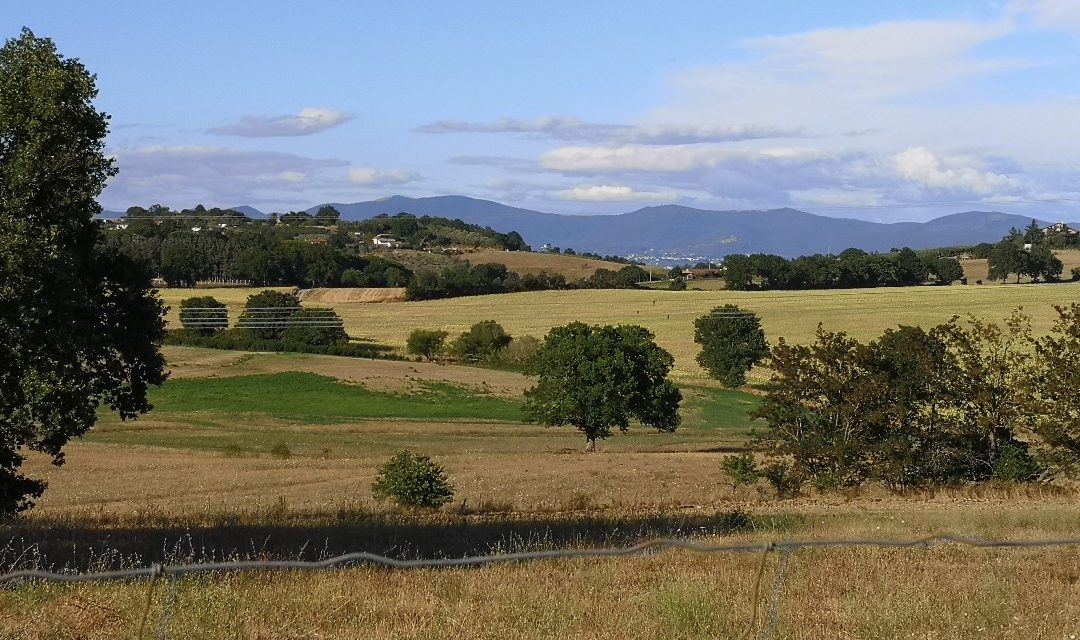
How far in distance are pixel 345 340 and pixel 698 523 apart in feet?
288

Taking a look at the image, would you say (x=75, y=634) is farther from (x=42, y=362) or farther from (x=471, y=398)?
(x=471, y=398)

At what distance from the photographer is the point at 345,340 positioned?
358 ft

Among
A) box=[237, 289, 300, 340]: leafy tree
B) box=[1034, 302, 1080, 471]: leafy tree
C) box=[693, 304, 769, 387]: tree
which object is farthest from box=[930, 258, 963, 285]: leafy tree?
box=[1034, 302, 1080, 471]: leafy tree

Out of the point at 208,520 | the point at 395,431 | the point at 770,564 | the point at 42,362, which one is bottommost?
the point at 395,431

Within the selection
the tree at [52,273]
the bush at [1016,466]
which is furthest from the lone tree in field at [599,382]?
the tree at [52,273]

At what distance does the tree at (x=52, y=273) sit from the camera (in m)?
15.6

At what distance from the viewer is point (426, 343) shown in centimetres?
10456

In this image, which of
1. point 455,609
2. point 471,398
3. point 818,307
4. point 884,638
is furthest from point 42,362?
point 818,307

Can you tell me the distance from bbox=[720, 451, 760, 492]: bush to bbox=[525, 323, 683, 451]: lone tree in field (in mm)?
22334

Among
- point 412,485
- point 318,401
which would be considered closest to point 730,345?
point 318,401

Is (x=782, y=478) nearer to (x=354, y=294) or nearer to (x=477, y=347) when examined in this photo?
(x=477, y=347)

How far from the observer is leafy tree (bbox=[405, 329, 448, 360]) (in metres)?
105

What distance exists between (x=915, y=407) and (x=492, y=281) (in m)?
117

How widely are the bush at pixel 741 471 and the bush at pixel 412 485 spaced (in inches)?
538
